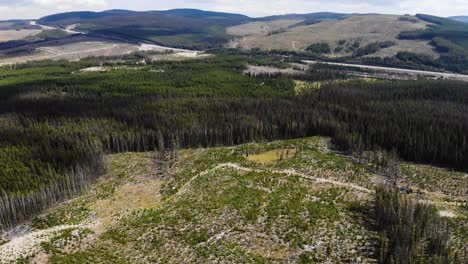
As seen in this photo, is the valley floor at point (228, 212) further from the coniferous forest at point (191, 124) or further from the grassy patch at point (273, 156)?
the coniferous forest at point (191, 124)

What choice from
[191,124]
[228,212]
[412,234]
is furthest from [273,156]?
[412,234]

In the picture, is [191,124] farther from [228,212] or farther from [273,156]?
[228,212]

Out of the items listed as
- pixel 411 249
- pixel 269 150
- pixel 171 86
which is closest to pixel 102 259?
pixel 411 249

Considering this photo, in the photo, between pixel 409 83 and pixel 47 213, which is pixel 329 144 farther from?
pixel 409 83

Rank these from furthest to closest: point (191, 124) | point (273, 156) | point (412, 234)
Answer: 1. point (191, 124)
2. point (273, 156)
3. point (412, 234)

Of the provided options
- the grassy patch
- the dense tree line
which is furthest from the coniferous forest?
the dense tree line

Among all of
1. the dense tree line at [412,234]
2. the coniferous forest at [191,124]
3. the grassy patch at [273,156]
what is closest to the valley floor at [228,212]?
the grassy patch at [273,156]

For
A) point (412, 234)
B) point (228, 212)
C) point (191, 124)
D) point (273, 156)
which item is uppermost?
point (191, 124)
